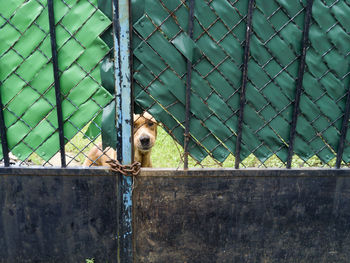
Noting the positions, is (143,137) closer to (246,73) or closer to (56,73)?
(56,73)

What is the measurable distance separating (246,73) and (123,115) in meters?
0.87

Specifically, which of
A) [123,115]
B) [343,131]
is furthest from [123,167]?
[343,131]

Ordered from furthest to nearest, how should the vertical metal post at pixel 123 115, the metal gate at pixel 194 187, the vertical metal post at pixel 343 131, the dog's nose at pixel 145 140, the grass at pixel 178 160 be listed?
the grass at pixel 178 160
the dog's nose at pixel 145 140
the vertical metal post at pixel 343 131
the metal gate at pixel 194 187
the vertical metal post at pixel 123 115

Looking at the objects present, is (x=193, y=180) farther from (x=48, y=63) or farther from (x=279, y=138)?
(x=48, y=63)

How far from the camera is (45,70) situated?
2.07 meters

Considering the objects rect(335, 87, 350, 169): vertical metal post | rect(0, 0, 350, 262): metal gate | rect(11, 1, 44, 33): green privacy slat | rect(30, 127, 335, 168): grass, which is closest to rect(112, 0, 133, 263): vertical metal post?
rect(0, 0, 350, 262): metal gate

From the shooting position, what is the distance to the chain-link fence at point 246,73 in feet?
6.65

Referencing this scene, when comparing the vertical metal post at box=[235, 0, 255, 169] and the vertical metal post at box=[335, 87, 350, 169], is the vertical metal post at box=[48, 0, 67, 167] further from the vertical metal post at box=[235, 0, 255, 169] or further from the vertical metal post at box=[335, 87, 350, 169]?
the vertical metal post at box=[335, 87, 350, 169]

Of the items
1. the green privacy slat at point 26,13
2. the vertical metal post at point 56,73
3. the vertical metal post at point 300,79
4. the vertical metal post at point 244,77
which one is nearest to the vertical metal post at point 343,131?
the vertical metal post at point 300,79

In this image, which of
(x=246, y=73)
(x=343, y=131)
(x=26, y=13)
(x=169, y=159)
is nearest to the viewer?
(x=26, y=13)

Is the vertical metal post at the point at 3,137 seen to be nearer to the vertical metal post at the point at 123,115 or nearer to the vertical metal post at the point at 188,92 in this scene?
the vertical metal post at the point at 123,115

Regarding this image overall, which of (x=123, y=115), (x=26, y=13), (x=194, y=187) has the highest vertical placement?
(x=26, y=13)

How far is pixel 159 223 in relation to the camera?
2326 mm

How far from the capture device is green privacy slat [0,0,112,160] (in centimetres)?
198
